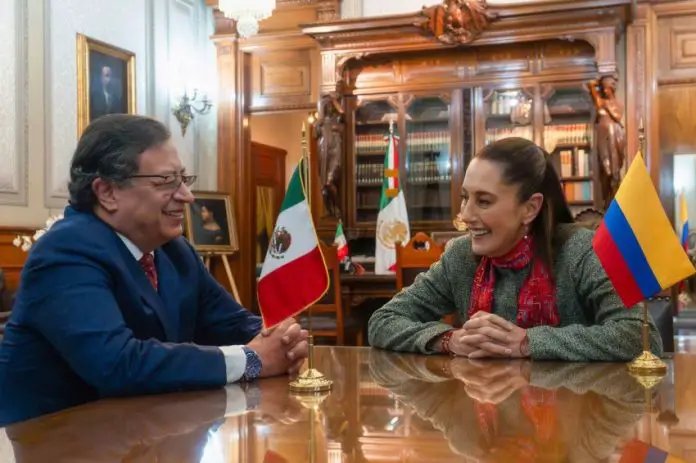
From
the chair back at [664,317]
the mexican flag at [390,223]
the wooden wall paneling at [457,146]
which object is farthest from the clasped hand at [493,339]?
the wooden wall paneling at [457,146]

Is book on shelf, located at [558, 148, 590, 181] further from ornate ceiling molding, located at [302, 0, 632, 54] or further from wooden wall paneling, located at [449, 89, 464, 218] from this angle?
ornate ceiling molding, located at [302, 0, 632, 54]

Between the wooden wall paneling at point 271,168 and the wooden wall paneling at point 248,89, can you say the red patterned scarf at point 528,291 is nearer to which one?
the wooden wall paneling at point 248,89

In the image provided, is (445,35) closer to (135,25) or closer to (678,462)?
(135,25)

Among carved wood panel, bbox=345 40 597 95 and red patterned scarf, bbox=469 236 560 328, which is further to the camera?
carved wood panel, bbox=345 40 597 95

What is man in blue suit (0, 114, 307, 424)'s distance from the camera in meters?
1.36

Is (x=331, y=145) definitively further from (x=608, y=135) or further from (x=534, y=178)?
(x=534, y=178)

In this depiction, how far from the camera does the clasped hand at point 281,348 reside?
60.0 inches

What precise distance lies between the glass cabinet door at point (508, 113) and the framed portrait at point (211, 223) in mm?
2419

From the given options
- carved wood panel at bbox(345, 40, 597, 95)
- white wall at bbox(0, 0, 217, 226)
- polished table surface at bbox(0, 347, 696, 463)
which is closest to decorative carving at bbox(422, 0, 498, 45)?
carved wood panel at bbox(345, 40, 597, 95)

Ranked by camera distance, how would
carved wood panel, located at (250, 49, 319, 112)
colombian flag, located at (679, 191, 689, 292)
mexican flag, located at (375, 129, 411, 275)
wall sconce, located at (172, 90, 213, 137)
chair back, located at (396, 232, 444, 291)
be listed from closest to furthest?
1. colombian flag, located at (679, 191, 689, 292)
2. chair back, located at (396, 232, 444, 291)
3. mexican flag, located at (375, 129, 411, 275)
4. wall sconce, located at (172, 90, 213, 137)
5. carved wood panel, located at (250, 49, 319, 112)

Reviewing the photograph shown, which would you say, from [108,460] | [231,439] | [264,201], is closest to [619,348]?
[231,439]

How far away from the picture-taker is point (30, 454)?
3.08 feet

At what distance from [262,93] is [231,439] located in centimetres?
664

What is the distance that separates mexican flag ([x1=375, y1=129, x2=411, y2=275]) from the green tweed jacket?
371 cm
